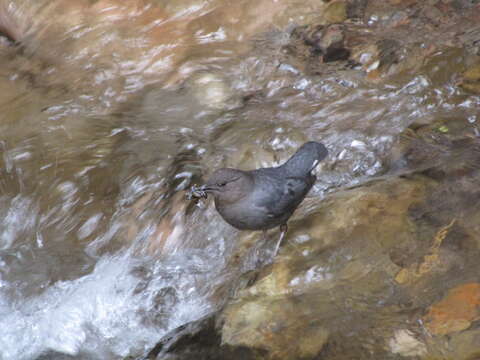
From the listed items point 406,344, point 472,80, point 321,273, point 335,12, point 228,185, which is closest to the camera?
point 406,344

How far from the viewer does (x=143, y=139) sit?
211 inches

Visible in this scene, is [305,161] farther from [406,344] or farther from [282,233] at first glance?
[406,344]

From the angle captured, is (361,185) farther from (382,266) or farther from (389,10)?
(389,10)

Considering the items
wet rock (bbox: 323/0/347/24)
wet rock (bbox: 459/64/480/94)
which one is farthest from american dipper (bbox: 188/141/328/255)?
wet rock (bbox: 323/0/347/24)

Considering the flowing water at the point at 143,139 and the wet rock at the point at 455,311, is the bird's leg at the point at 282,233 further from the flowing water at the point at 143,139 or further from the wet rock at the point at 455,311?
the wet rock at the point at 455,311

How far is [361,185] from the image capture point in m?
4.00

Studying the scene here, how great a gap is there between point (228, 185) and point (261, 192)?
26 cm

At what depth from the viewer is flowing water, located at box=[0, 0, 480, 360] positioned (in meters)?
4.13

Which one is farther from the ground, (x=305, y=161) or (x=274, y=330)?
(x=274, y=330)

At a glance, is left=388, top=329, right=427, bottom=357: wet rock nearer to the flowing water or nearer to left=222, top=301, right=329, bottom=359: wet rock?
left=222, top=301, right=329, bottom=359: wet rock

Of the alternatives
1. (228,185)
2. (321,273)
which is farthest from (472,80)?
(321,273)

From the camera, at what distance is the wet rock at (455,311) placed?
254 cm

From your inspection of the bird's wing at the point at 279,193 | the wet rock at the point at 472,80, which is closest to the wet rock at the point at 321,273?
the bird's wing at the point at 279,193

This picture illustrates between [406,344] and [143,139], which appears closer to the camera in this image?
[406,344]
